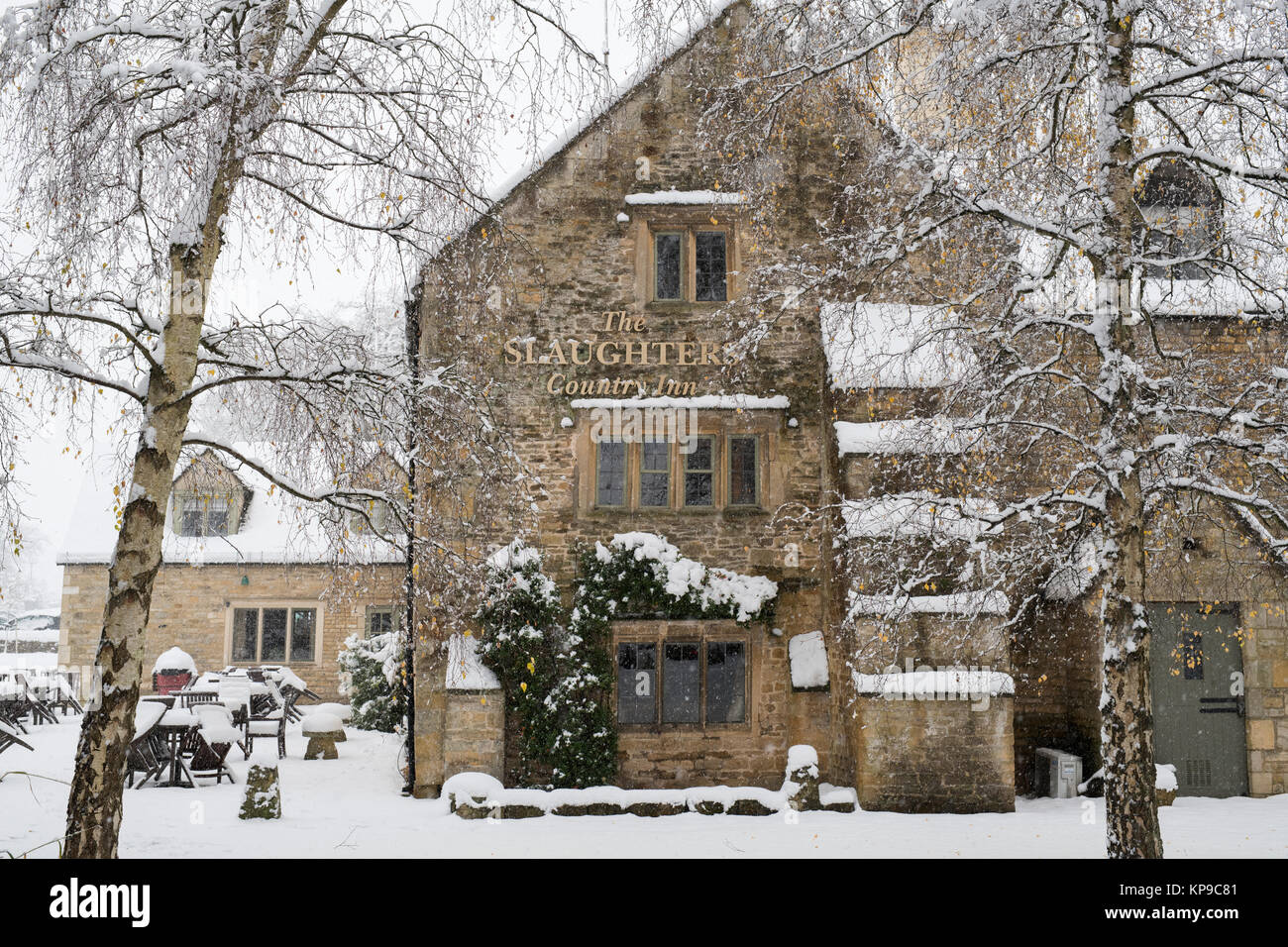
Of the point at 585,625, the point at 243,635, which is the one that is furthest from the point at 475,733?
the point at 243,635

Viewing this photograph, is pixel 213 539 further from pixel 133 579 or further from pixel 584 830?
pixel 133 579

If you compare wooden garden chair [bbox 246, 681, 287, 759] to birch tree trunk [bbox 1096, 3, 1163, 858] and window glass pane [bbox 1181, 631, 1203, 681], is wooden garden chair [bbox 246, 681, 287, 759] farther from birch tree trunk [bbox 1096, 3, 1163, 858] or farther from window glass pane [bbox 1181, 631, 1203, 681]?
birch tree trunk [bbox 1096, 3, 1163, 858]

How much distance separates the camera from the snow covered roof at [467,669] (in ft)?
38.2

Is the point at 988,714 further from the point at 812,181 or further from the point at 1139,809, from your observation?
the point at 812,181

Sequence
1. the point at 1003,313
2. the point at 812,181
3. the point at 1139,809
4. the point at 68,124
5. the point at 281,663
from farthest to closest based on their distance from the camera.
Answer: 1. the point at 281,663
2. the point at 812,181
3. the point at 1003,313
4. the point at 1139,809
5. the point at 68,124

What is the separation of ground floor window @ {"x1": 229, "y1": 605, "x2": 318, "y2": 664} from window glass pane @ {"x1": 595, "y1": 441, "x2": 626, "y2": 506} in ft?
40.1

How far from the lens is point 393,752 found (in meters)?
16.3

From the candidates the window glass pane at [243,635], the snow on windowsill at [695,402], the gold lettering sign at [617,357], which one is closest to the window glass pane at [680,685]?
the snow on windowsill at [695,402]

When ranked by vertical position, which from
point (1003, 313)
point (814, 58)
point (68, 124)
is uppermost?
point (814, 58)

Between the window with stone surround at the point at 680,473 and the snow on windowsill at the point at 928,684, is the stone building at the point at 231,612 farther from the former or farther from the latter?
the snow on windowsill at the point at 928,684

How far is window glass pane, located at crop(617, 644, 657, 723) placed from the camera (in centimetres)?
1248

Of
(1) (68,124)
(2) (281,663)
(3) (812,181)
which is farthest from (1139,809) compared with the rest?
(2) (281,663)

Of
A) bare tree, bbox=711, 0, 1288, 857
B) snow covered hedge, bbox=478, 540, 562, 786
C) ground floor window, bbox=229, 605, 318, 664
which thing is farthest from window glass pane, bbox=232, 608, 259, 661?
bare tree, bbox=711, 0, 1288, 857

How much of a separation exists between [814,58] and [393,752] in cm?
1268
